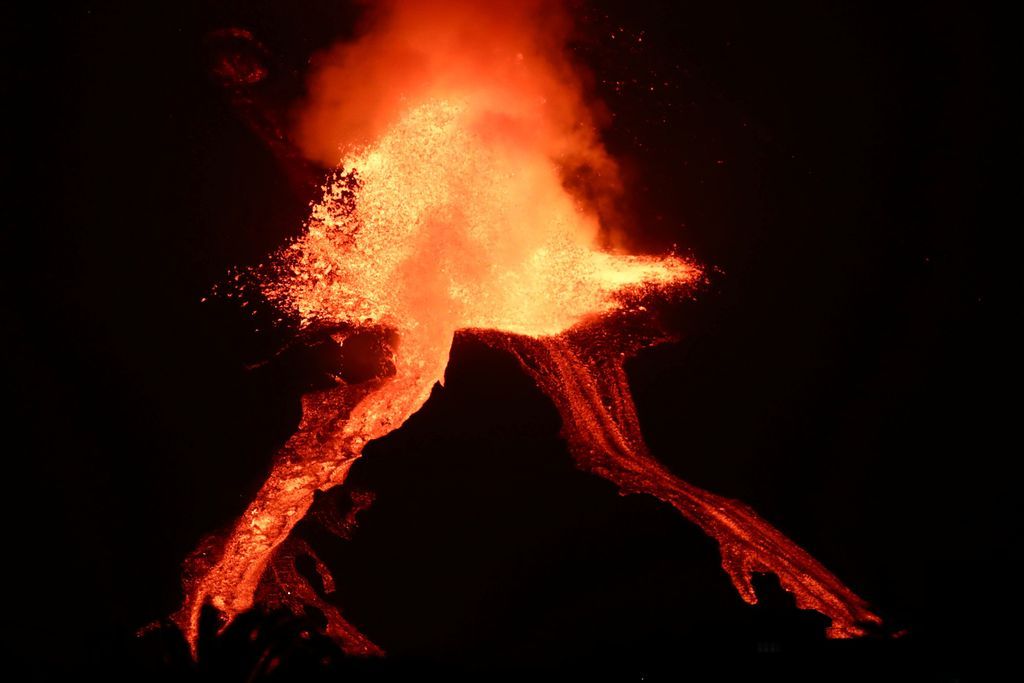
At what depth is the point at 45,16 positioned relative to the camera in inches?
94.2

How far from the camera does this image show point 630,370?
8.64 ft

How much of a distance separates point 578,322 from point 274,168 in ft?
4.35

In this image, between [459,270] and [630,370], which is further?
[630,370]

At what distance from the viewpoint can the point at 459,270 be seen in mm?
2486

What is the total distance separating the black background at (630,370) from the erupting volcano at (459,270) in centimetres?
10

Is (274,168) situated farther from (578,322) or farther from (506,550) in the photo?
(506,550)

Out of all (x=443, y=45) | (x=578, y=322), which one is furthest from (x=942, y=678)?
(x=443, y=45)

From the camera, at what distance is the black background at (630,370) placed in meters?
2.40

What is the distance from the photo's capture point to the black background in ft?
7.89

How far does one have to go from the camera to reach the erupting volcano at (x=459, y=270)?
7.64 feet

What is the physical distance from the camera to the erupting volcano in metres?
2.33

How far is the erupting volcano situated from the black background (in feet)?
0.33

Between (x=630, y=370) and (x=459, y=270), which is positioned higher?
(x=630, y=370)

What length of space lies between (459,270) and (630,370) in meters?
0.82
